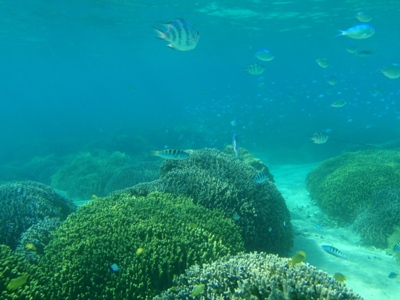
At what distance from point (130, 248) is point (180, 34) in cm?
425

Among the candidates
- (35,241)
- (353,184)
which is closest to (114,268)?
(35,241)

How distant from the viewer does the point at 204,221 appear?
5961 millimetres

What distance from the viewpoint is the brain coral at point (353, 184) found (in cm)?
1079

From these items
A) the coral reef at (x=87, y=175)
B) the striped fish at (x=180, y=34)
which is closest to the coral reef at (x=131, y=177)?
the coral reef at (x=87, y=175)

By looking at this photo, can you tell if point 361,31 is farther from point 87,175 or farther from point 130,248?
point 87,175

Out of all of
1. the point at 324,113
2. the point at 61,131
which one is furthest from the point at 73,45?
the point at 324,113

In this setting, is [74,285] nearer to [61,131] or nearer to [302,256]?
[302,256]

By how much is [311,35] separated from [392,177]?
150 ft

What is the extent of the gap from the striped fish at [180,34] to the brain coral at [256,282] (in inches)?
172

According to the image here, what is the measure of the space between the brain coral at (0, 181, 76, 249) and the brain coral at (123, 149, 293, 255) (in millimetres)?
2893

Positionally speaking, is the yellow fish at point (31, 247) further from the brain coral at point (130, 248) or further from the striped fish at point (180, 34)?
the striped fish at point (180, 34)

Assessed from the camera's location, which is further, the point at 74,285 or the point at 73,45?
the point at 73,45

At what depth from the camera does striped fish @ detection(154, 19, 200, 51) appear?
5930mm

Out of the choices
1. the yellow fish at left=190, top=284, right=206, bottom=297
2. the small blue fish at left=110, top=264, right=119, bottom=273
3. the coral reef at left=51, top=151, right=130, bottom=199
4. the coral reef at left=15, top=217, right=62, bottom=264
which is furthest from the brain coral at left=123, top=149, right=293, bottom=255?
the coral reef at left=51, top=151, right=130, bottom=199
